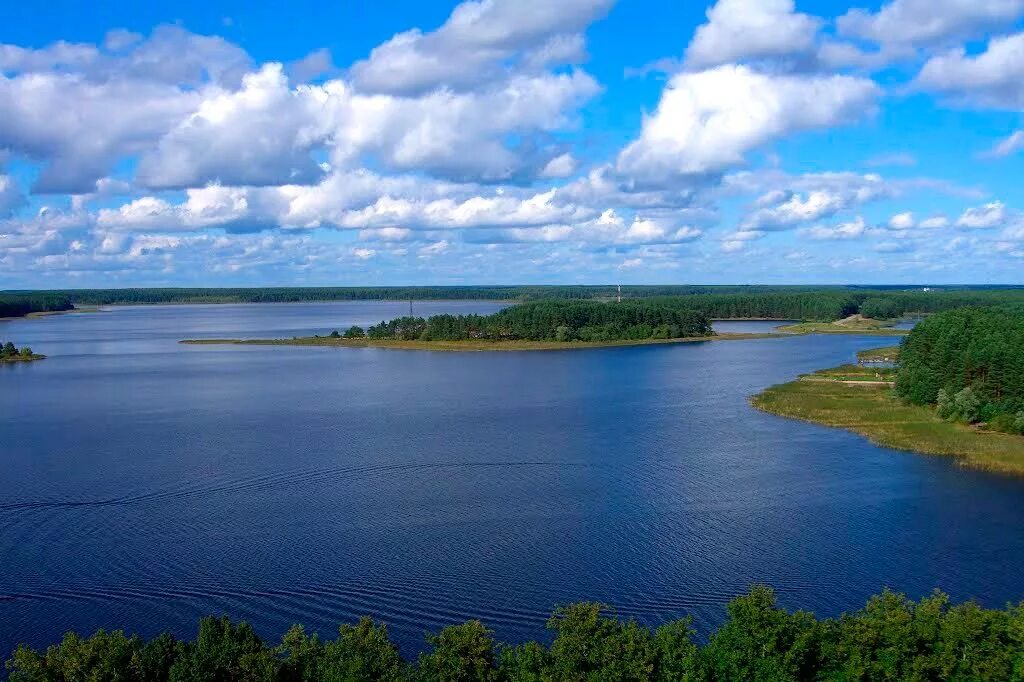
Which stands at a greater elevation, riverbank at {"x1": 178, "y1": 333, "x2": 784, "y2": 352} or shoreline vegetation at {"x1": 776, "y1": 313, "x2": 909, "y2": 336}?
shoreline vegetation at {"x1": 776, "y1": 313, "x2": 909, "y2": 336}

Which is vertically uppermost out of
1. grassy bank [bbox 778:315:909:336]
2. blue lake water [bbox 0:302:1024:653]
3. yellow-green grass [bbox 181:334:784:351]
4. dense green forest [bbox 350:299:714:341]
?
dense green forest [bbox 350:299:714:341]

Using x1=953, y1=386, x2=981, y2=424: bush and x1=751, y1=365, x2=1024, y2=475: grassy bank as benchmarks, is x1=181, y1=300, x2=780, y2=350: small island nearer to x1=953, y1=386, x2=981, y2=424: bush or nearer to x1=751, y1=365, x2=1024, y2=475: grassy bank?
x1=751, y1=365, x2=1024, y2=475: grassy bank

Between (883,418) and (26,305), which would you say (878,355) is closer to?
(883,418)

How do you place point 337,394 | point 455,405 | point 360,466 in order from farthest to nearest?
point 337,394 → point 455,405 → point 360,466

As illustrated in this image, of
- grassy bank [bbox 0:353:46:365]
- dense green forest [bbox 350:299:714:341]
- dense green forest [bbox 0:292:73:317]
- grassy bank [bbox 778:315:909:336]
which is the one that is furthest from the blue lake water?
dense green forest [bbox 0:292:73:317]

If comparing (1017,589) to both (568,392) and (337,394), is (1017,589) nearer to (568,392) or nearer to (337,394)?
(568,392)

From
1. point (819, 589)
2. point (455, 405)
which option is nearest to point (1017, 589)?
point (819, 589)
